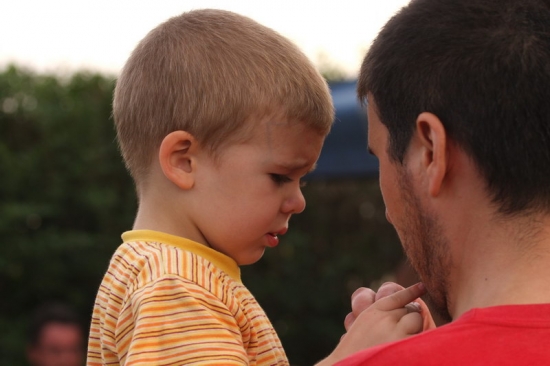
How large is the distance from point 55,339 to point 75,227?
2.00 m

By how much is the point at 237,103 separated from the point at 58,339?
460 centimetres

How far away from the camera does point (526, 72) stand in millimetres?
→ 1800

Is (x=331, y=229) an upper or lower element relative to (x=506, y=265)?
lower

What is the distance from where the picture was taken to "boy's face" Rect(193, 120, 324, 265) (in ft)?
8.03

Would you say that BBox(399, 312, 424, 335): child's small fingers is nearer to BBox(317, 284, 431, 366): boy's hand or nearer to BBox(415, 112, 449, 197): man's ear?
BBox(317, 284, 431, 366): boy's hand

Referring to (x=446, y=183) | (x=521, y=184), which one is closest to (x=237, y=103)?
(x=446, y=183)

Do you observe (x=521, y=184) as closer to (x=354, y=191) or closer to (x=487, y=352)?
(x=487, y=352)

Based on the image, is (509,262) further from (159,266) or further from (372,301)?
(159,266)

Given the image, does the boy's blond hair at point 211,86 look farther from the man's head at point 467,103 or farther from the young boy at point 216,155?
the man's head at point 467,103

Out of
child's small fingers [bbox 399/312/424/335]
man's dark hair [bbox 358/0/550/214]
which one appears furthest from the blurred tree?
man's dark hair [bbox 358/0/550/214]

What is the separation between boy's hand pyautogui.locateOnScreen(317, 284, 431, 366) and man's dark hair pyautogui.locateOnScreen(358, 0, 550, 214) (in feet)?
1.41

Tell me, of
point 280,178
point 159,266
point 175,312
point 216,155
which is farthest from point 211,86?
point 175,312

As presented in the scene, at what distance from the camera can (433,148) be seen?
1.87 metres

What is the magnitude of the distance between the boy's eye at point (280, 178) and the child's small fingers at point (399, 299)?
0.48m
